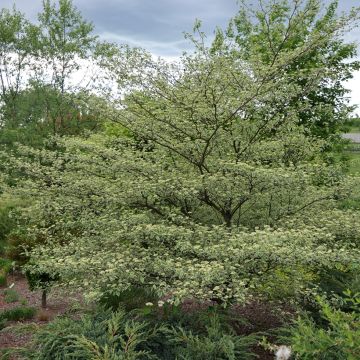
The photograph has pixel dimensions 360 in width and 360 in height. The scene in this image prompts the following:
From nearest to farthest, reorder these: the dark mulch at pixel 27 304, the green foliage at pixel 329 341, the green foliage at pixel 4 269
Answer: the green foliage at pixel 329 341, the dark mulch at pixel 27 304, the green foliage at pixel 4 269

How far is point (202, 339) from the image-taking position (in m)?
4.91

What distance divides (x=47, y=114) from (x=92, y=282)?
41.9 feet

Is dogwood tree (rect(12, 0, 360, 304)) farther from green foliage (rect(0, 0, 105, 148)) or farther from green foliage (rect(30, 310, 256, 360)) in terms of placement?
green foliage (rect(0, 0, 105, 148))

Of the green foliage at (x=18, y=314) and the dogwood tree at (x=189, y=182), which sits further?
the green foliage at (x=18, y=314)

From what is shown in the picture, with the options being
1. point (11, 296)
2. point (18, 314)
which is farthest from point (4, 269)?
point (18, 314)

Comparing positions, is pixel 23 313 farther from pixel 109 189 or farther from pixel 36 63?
pixel 36 63

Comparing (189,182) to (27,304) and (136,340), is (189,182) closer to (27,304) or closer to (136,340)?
(136,340)

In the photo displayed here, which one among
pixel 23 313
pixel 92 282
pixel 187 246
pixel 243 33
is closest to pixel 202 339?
pixel 187 246

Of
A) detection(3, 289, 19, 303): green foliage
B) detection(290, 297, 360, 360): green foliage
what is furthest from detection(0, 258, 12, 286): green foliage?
detection(290, 297, 360, 360): green foliage

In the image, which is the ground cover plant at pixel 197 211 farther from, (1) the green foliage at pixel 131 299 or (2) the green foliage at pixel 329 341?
(2) the green foliage at pixel 329 341

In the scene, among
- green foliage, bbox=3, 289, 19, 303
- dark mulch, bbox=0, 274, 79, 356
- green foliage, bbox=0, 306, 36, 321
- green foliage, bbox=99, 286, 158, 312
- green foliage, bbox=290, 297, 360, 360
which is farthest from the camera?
green foliage, bbox=3, 289, 19, 303

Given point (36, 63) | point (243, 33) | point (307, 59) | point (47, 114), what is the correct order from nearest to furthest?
point (307, 59), point (243, 33), point (47, 114), point (36, 63)

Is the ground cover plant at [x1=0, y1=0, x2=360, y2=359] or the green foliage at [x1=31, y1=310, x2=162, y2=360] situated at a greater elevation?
the ground cover plant at [x1=0, y1=0, x2=360, y2=359]

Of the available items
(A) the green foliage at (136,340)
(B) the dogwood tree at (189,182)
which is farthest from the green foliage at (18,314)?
(A) the green foliage at (136,340)
